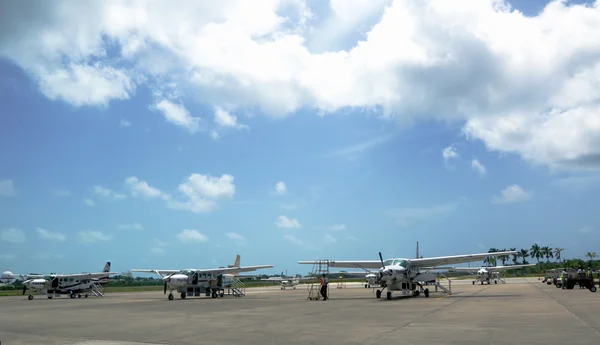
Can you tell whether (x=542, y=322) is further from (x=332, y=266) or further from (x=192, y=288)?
(x=192, y=288)

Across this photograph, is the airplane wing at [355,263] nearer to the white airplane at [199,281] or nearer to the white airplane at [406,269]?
the white airplane at [406,269]

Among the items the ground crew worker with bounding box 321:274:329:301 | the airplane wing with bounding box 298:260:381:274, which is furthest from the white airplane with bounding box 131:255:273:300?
the ground crew worker with bounding box 321:274:329:301

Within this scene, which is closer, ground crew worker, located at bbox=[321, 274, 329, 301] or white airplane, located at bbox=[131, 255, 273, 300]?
ground crew worker, located at bbox=[321, 274, 329, 301]

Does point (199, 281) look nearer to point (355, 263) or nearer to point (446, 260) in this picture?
point (355, 263)

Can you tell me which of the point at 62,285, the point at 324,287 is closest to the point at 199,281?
the point at 324,287

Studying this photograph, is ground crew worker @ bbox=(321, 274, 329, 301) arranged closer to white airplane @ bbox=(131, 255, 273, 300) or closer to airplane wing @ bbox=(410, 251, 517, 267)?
airplane wing @ bbox=(410, 251, 517, 267)

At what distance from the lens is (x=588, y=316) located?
1528cm

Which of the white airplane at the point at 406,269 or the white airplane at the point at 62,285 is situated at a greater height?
the white airplane at the point at 406,269

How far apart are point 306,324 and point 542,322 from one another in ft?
23.8

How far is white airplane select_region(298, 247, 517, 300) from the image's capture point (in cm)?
3017

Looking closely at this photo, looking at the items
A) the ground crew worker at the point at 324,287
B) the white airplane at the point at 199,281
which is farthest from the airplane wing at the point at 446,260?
the white airplane at the point at 199,281

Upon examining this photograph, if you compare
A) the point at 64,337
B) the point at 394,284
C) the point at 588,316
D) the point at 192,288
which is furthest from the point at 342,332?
the point at 192,288

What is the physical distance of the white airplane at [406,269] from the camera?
99.0 feet

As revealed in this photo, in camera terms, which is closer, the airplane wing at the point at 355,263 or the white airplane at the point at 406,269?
the white airplane at the point at 406,269
